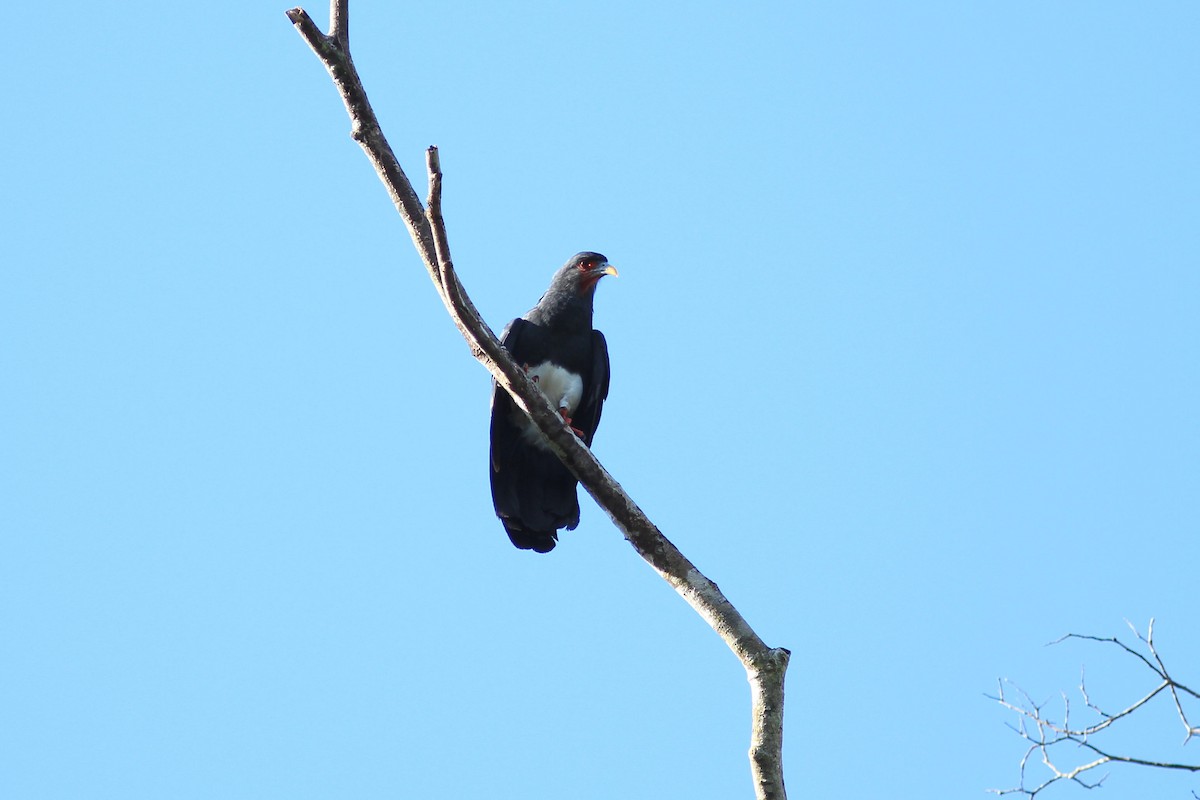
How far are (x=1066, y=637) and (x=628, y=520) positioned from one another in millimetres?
1400

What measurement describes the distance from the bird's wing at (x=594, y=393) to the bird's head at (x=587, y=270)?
260 millimetres

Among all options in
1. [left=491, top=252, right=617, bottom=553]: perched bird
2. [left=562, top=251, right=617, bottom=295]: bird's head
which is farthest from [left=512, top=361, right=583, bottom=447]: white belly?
[left=562, top=251, right=617, bottom=295]: bird's head

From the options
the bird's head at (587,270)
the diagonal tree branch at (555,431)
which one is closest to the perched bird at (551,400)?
the bird's head at (587,270)

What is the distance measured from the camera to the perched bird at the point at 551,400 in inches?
263

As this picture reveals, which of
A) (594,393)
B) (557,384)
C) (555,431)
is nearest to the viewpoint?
(555,431)

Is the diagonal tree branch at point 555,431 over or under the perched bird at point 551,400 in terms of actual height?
under

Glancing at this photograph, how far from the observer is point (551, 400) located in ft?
23.1

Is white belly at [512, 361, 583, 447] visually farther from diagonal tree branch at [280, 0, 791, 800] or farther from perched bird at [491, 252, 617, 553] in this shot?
diagonal tree branch at [280, 0, 791, 800]

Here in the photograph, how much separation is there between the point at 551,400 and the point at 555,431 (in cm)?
246

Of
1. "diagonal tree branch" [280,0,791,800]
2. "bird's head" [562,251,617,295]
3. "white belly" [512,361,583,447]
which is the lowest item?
"diagonal tree branch" [280,0,791,800]

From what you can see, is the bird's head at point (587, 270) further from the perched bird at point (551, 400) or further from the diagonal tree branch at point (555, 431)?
the diagonal tree branch at point (555, 431)

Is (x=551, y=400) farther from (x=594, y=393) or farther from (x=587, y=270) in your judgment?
(x=587, y=270)

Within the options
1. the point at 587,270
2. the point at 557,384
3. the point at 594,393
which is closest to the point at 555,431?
the point at 557,384

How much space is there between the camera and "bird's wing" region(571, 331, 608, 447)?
713 cm
